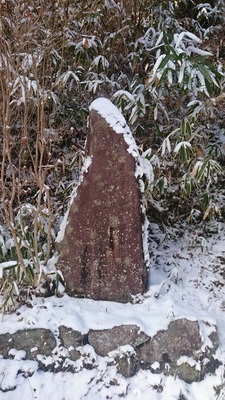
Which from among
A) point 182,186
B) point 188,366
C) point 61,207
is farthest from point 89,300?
point 182,186

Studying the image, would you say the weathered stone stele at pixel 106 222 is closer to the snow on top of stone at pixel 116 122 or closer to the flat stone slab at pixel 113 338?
the snow on top of stone at pixel 116 122

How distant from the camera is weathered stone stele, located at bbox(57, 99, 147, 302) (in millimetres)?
2205

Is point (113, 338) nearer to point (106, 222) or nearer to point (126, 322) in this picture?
point (126, 322)

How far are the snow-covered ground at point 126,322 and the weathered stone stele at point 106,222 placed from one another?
0.12 meters

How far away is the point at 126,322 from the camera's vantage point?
85.5 inches

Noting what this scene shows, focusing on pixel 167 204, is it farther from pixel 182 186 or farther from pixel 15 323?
pixel 15 323

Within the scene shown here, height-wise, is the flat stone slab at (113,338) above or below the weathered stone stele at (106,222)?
below

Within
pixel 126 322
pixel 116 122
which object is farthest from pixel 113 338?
pixel 116 122

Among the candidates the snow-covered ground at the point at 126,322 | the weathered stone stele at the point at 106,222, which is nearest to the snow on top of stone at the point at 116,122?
the weathered stone stele at the point at 106,222

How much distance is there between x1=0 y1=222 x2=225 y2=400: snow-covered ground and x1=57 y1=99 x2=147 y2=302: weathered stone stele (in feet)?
0.39

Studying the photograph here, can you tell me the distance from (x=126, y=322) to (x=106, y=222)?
1.87 feet

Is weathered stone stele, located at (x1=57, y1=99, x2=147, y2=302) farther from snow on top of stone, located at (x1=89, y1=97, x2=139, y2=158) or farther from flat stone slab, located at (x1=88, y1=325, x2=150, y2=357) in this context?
flat stone slab, located at (x1=88, y1=325, x2=150, y2=357)

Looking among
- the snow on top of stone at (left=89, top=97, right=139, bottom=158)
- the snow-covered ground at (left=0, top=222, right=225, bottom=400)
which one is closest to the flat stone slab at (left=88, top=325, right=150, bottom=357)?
the snow-covered ground at (left=0, top=222, right=225, bottom=400)

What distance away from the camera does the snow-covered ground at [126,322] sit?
1.99 meters
